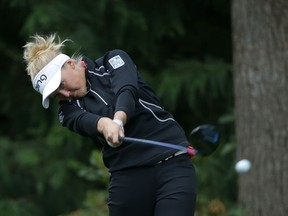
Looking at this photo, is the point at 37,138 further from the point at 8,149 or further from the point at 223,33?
the point at 223,33

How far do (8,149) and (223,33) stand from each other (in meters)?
2.82

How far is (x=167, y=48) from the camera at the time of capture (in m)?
11.8

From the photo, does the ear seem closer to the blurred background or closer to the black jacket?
the black jacket

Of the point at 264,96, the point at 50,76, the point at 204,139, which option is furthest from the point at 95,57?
the point at 50,76

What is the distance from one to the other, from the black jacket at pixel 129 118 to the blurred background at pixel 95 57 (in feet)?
13.5

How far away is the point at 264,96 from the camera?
8.86m

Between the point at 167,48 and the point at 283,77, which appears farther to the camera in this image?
the point at 167,48

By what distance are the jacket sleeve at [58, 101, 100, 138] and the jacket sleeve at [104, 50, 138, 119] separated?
16 cm

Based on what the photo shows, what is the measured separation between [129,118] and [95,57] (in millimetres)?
5055

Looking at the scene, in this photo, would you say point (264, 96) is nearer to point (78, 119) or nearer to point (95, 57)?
point (95, 57)

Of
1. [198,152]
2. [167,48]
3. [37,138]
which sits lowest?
[198,152]

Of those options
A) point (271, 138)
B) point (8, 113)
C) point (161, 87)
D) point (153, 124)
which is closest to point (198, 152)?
point (153, 124)

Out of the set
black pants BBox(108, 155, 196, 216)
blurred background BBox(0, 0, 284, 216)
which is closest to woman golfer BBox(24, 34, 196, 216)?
black pants BBox(108, 155, 196, 216)

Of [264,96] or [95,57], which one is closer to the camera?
[264,96]
